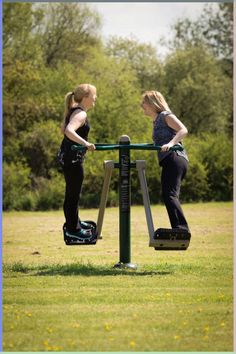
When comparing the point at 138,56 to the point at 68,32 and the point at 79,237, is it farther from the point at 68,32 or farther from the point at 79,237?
the point at 79,237

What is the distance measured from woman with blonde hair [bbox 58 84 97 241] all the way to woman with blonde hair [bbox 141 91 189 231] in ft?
2.25

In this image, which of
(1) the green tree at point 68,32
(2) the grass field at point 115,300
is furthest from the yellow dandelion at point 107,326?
(1) the green tree at point 68,32

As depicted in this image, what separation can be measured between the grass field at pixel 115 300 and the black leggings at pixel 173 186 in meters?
0.57

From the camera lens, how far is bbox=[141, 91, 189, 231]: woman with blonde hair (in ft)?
25.7

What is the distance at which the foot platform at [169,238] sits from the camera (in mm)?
7656

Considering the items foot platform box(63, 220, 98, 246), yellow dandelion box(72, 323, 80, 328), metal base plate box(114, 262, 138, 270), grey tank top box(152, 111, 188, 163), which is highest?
grey tank top box(152, 111, 188, 163)

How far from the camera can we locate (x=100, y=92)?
27.0 meters

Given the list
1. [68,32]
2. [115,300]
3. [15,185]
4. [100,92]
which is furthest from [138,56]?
[115,300]

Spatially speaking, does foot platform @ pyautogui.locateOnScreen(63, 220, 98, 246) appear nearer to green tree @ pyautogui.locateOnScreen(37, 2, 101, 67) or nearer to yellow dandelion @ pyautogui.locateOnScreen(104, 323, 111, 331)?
yellow dandelion @ pyautogui.locateOnScreen(104, 323, 111, 331)

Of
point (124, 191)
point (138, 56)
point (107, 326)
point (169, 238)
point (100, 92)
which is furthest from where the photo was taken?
point (138, 56)

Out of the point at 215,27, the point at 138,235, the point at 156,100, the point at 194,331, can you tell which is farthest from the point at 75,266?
the point at 215,27

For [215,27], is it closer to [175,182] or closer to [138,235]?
[138,235]

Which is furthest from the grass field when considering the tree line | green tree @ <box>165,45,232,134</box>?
green tree @ <box>165,45,232,134</box>

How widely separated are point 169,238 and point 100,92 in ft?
64.6
